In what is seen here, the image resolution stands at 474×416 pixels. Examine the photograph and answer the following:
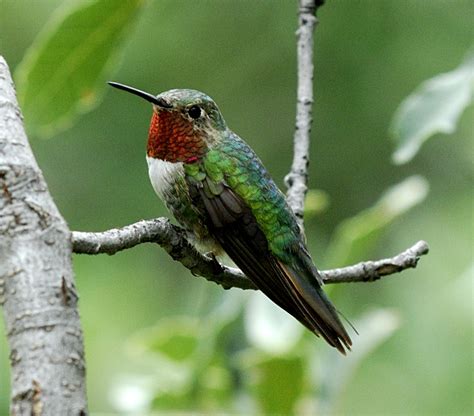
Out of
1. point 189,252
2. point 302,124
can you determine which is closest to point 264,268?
point 189,252

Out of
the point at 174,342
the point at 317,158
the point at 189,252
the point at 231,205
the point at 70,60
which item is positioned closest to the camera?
the point at 189,252

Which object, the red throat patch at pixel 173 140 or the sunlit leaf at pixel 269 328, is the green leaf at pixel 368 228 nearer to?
the sunlit leaf at pixel 269 328

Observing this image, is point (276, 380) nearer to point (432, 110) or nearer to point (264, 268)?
point (264, 268)

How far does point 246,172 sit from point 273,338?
2.14ft

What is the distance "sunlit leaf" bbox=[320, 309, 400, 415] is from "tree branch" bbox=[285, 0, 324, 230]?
2.44 ft

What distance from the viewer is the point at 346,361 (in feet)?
12.0

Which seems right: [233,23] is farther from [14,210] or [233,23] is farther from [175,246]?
[14,210]

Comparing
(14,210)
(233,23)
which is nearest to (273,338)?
(14,210)

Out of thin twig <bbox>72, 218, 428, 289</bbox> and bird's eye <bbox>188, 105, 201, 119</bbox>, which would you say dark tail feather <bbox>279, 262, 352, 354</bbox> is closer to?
thin twig <bbox>72, 218, 428, 289</bbox>

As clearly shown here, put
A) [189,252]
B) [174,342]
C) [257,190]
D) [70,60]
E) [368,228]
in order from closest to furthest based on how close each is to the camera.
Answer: [189,252] → [257,190] → [368,228] → [70,60] → [174,342]

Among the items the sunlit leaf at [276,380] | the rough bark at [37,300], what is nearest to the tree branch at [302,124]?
the sunlit leaf at [276,380]

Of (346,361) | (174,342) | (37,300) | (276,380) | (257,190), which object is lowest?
(37,300)

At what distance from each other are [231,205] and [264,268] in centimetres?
31

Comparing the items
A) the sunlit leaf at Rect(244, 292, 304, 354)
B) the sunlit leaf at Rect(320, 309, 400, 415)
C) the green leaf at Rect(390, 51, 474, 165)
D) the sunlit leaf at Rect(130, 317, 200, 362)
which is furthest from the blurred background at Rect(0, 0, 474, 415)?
the green leaf at Rect(390, 51, 474, 165)
